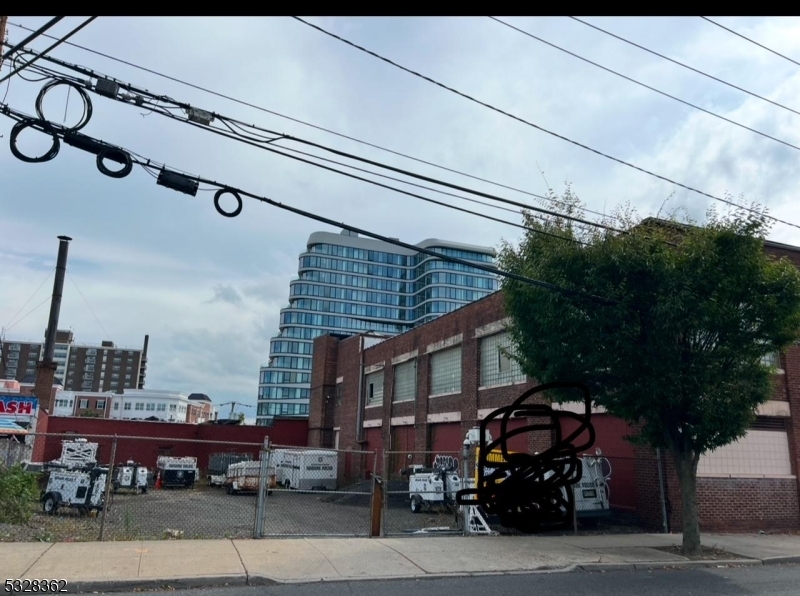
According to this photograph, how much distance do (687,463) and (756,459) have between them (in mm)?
6482

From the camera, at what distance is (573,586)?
10.5 meters

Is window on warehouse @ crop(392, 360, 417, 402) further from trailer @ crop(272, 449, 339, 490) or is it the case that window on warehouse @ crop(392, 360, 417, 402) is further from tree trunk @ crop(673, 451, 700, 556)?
tree trunk @ crop(673, 451, 700, 556)

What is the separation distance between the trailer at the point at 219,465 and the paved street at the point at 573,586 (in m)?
29.7

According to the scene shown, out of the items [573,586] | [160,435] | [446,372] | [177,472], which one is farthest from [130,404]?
[573,586]

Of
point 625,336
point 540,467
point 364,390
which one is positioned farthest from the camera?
point 364,390

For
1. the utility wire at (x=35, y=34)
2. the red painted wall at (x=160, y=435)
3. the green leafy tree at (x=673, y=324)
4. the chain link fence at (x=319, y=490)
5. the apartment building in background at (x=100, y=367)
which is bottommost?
the chain link fence at (x=319, y=490)

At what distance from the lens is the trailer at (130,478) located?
29609mm

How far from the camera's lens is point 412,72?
37.8 feet

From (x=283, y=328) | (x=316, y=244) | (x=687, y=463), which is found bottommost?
(x=687, y=463)

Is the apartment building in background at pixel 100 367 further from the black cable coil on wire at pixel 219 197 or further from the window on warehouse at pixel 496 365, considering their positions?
the black cable coil on wire at pixel 219 197

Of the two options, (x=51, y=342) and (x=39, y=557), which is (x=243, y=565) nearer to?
(x=39, y=557)

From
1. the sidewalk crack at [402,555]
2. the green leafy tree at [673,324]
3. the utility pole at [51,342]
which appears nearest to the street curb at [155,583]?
the sidewalk crack at [402,555]

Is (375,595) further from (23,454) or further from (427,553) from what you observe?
(23,454)

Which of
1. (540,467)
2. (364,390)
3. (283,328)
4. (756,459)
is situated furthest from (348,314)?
(540,467)
